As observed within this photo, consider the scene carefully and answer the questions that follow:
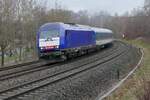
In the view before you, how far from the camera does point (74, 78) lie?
1861 centimetres

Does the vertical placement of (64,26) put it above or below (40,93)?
above

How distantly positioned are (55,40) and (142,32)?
67.3 m

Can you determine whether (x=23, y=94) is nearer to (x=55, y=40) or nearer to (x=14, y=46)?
(x=55, y=40)

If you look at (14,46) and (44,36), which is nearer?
(44,36)

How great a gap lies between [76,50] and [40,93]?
17.3m

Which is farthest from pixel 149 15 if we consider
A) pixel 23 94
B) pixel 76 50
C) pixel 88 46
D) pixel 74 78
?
pixel 23 94

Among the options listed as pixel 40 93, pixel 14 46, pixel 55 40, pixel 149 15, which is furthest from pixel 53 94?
pixel 149 15

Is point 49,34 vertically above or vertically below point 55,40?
above

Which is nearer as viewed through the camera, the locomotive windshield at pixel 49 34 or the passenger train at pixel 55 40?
the passenger train at pixel 55 40

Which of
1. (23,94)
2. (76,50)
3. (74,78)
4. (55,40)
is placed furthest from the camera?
(76,50)

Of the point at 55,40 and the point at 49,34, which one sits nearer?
the point at 55,40

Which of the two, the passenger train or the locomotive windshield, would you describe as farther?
the locomotive windshield

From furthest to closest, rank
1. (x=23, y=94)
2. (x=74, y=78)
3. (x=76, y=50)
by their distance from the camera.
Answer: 1. (x=76, y=50)
2. (x=74, y=78)
3. (x=23, y=94)

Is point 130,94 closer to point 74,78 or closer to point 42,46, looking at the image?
point 74,78
